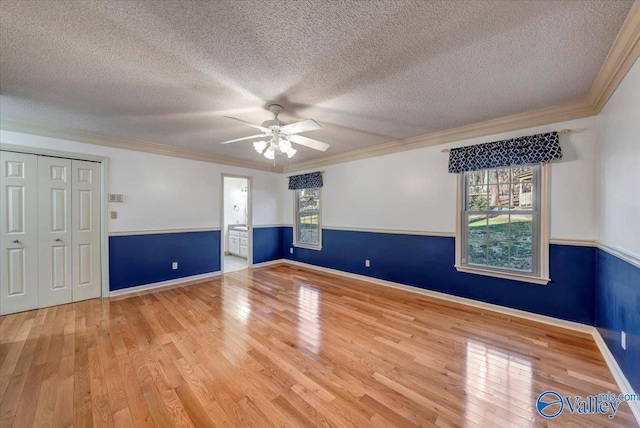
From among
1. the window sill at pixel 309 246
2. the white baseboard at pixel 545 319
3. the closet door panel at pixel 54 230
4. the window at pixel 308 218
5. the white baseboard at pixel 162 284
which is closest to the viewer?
the white baseboard at pixel 545 319

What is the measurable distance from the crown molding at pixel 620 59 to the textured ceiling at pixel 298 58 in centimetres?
5

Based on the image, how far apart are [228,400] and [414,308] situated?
244 centimetres

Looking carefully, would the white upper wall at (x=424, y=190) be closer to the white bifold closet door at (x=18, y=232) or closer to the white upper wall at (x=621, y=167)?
the white upper wall at (x=621, y=167)

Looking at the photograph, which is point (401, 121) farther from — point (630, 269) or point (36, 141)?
point (36, 141)

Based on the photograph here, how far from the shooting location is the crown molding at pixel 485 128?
8.60 feet

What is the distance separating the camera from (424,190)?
3.74 m

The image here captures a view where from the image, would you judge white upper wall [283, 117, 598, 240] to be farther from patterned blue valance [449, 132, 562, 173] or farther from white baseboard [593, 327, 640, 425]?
white baseboard [593, 327, 640, 425]

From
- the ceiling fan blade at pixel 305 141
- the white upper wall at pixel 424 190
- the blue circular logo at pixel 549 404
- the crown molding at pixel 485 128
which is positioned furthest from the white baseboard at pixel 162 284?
the blue circular logo at pixel 549 404

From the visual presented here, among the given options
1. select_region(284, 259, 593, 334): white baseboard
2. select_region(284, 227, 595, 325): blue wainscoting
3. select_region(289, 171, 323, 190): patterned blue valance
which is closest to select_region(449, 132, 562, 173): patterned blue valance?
select_region(284, 227, 595, 325): blue wainscoting

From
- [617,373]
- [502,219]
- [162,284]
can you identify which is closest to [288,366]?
[617,373]

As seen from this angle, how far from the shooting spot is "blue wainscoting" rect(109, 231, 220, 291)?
3.80 meters

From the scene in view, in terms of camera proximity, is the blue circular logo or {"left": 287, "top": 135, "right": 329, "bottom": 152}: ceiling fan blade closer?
the blue circular logo

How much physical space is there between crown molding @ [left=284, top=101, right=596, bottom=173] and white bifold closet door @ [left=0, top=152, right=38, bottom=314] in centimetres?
456

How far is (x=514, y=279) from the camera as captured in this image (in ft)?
9.81
